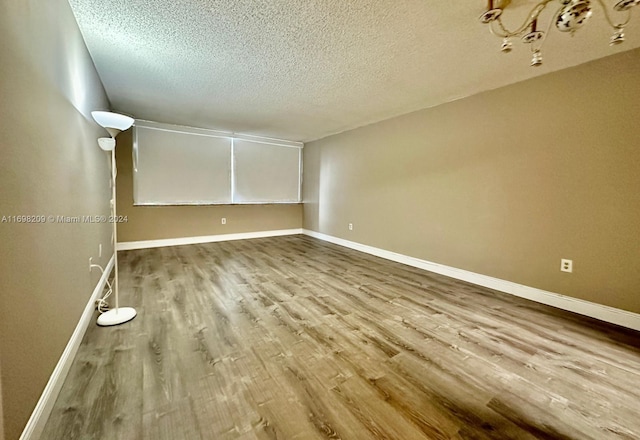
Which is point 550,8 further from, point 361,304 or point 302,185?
point 302,185

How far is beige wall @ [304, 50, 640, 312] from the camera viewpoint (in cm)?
221

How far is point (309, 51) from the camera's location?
87.9 inches

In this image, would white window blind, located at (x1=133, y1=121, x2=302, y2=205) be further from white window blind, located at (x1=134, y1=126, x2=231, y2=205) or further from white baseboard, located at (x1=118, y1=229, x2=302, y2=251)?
white baseboard, located at (x1=118, y1=229, x2=302, y2=251)

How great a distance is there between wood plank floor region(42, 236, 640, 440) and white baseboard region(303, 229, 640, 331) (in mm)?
134

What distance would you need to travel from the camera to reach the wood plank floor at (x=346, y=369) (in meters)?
1.23

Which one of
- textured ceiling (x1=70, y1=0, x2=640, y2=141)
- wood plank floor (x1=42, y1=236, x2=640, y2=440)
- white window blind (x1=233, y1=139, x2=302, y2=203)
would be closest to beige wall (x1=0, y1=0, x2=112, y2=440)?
wood plank floor (x1=42, y1=236, x2=640, y2=440)

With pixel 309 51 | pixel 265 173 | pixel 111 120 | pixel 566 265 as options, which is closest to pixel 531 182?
pixel 566 265

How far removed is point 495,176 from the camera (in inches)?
117

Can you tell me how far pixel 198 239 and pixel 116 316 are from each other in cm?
324

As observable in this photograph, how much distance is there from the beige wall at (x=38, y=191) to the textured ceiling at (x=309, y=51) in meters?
0.52

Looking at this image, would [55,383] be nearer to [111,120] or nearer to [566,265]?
[111,120]

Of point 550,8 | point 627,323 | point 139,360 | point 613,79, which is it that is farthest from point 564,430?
point 613,79

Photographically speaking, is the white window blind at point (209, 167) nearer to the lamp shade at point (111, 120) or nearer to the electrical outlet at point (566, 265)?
the lamp shade at point (111, 120)

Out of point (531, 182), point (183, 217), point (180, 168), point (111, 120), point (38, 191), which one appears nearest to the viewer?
point (38, 191)
